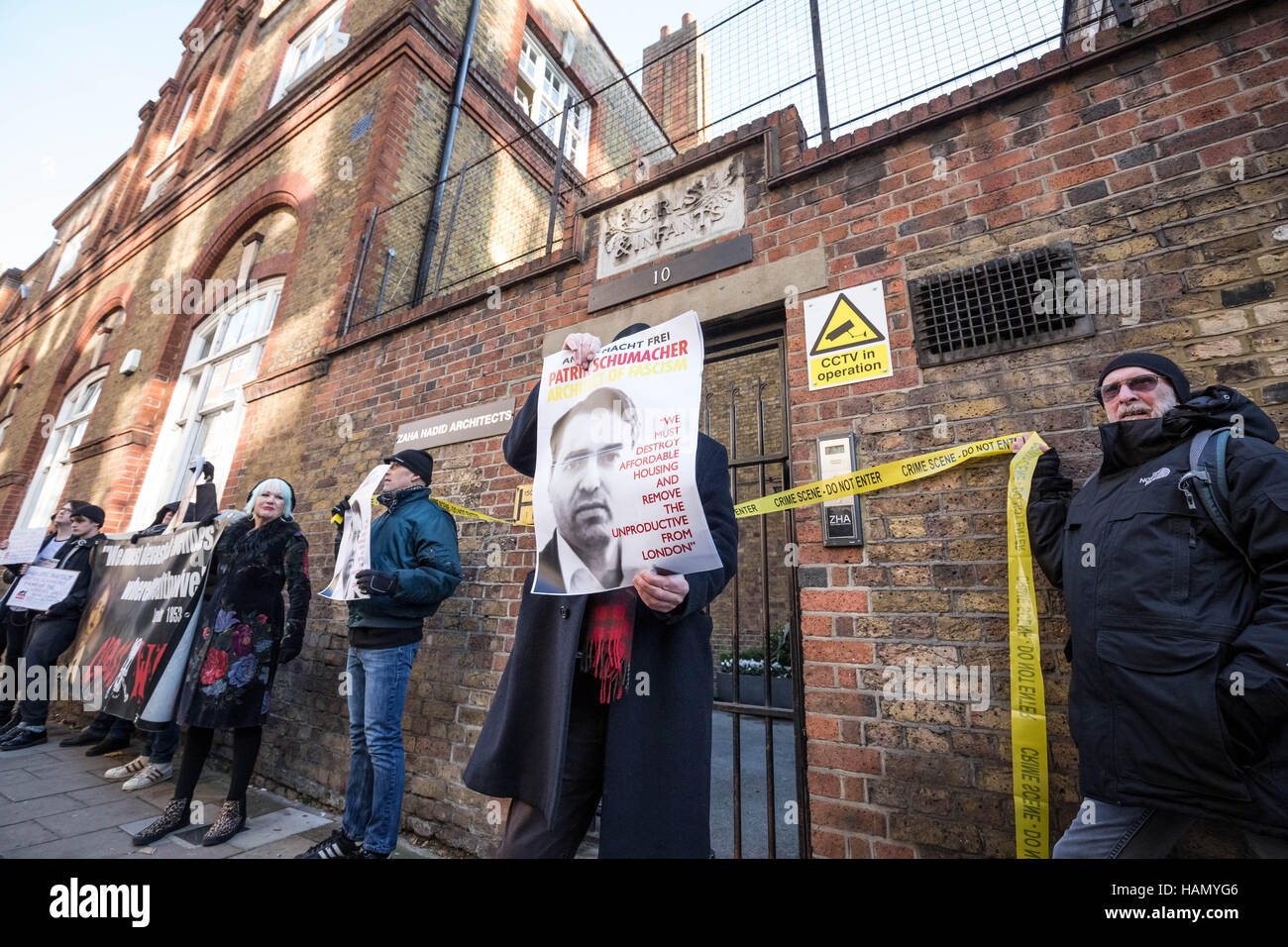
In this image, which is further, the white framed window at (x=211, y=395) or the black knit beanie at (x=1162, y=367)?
the white framed window at (x=211, y=395)

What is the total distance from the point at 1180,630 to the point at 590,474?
1.57 metres

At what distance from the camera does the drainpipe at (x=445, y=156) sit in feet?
17.9

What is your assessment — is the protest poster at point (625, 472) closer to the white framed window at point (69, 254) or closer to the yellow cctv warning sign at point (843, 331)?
the yellow cctv warning sign at point (843, 331)

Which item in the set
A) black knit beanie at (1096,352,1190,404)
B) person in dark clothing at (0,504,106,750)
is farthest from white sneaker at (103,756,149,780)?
black knit beanie at (1096,352,1190,404)

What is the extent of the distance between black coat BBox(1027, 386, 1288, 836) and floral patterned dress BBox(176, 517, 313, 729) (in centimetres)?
373

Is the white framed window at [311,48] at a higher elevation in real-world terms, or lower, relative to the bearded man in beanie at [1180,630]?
higher

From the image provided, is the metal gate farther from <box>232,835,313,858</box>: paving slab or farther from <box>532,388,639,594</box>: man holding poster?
<box>232,835,313,858</box>: paving slab

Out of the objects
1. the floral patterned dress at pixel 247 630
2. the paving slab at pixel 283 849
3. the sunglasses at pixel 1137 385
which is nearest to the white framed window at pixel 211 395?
the floral patterned dress at pixel 247 630

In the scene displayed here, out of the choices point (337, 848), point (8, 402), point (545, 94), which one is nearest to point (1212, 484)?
point (337, 848)

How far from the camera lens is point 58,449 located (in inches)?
404

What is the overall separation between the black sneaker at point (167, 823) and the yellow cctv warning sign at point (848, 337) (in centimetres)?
403

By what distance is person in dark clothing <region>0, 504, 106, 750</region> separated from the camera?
15.5ft

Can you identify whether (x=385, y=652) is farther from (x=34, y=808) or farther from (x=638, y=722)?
(x=34, y=808)
